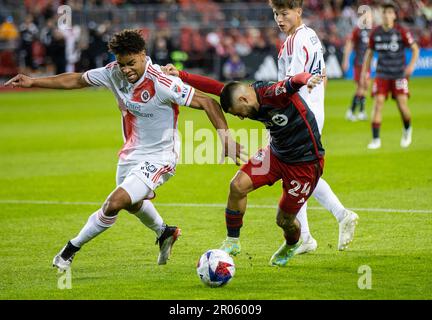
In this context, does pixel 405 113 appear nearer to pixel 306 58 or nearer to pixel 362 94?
pixel 362 94

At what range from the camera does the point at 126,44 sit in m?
7.89

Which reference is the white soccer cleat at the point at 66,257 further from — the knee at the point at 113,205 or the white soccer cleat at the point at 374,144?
the white soccer cleat at the point at 374,144

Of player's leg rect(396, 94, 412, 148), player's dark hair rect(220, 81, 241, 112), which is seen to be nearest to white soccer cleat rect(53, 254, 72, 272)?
player's dark hair rect(220, 81, 241, 112)

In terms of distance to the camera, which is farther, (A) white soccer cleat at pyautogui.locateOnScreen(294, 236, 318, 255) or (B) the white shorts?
(A) white soccer cleat at pyautogui.locateOnScreen(294, 236, 318, 255)

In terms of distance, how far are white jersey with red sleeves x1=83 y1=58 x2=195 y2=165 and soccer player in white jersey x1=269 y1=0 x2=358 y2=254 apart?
1164 millimetres

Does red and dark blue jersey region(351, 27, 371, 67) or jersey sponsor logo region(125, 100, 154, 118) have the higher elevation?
red and dark blue jersey region(351, 27, 371, 67)

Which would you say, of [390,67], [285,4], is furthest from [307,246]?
[390,67]

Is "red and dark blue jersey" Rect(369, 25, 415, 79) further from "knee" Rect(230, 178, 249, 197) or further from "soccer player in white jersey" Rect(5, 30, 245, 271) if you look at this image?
"knee" Rect(230, 178, 249, 197)

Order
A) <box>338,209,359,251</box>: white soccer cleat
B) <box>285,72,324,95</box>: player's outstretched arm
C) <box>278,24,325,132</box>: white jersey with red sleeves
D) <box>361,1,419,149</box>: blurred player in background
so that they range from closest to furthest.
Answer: <box>285,72,324,95</box>: player's outstretched arm < <box>278,24,325,132</box>: white jersey with red sleeves < <box>338,209,359,251</box>: white soccer cleat < <box>361,1,419,149</box>: blurred player in background

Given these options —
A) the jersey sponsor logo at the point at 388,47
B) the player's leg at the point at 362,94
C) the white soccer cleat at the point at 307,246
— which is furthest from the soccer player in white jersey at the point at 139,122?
the player's leg at the point at 362,94

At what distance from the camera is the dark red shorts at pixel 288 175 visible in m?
7.98

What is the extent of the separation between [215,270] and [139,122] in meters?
1.73

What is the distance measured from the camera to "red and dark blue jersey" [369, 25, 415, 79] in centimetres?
1691
